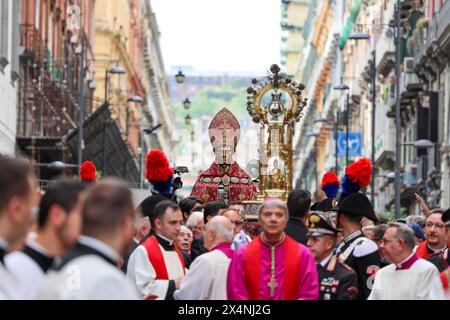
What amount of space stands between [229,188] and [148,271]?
31.0 feet

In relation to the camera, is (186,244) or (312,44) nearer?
(186,244)

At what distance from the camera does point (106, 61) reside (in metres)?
79.4

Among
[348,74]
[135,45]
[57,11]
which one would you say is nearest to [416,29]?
[57,11]

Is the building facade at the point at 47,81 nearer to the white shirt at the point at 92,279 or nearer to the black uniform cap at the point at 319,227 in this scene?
the black uniform cap at the point at 319,227

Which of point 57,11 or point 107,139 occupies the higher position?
point 57,11

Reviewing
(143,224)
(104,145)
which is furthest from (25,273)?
(104,145)

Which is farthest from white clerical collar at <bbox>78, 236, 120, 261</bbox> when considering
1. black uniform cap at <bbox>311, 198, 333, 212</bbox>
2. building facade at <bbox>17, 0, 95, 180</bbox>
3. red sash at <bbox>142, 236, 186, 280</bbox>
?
building facade at <bbox>17, 0, 95, 180</bbox>

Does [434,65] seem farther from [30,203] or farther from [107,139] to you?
[30,203]

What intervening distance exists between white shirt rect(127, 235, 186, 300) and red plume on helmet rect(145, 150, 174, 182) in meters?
2.90

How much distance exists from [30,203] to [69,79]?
2119 inches

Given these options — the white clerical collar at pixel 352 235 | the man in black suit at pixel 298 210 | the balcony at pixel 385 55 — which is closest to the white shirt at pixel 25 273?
the man in black suit at pixel 298 210

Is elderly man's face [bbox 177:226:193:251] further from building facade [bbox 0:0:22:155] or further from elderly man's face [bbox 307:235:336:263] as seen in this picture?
building facade [bbox 0:0:22:155]

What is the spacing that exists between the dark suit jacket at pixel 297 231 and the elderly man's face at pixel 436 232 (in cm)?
233

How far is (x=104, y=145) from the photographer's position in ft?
187
